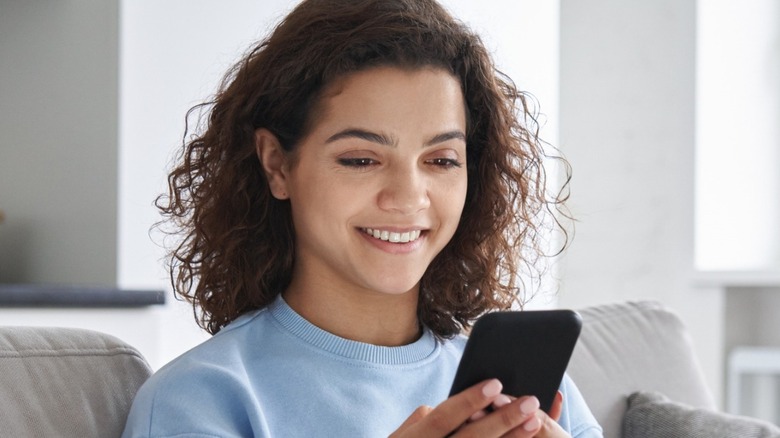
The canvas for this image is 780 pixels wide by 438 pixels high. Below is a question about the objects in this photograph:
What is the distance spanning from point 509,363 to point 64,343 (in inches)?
21.2

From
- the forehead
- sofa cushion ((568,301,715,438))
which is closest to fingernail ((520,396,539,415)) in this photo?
the forehead

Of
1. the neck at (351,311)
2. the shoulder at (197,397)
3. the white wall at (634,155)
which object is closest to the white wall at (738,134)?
the white wall at (634,155)

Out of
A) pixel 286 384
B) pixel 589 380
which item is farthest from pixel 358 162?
pixel 589 380

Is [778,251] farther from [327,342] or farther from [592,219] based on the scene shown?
[327,342]

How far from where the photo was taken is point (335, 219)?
52.8 inches

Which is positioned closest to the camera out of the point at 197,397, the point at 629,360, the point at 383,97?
the point at 197,397

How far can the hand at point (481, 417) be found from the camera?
3.61 feet

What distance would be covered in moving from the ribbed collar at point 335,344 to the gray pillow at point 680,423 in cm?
57

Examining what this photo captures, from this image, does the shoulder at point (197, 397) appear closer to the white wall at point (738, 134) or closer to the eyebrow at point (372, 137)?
the eyebrow at point (372, 137)

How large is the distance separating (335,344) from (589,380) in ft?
2.12

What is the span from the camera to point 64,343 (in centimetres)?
132

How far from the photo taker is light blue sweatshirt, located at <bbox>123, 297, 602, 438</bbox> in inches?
48.3

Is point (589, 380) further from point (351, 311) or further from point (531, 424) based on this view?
point (531, 424)

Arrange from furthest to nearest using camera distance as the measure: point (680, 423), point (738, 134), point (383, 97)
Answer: point (738, 134) < point (680, 423) < point (383, 97)
